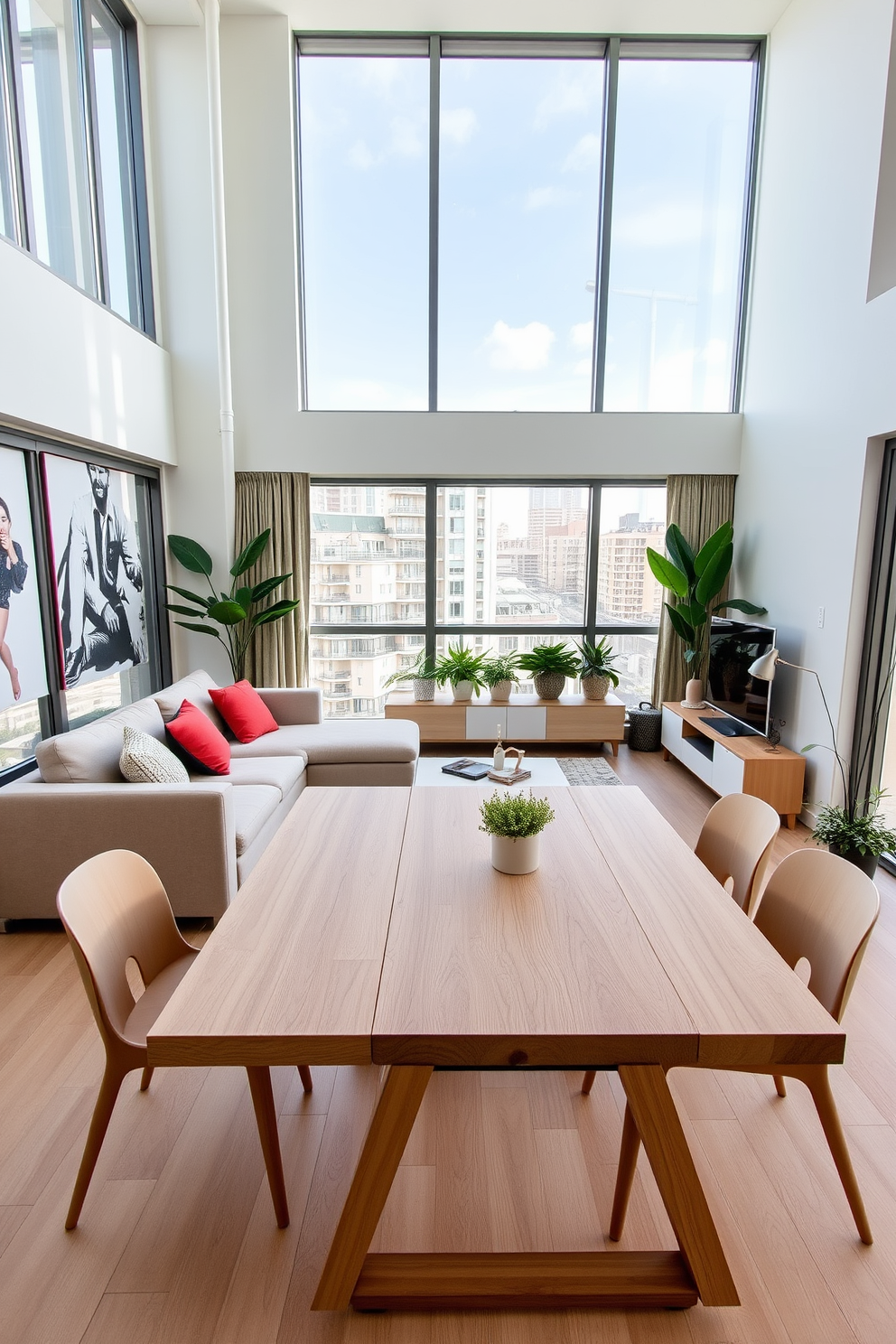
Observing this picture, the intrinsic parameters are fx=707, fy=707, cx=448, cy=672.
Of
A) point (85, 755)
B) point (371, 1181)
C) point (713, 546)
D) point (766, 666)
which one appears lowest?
point (371, 1181)

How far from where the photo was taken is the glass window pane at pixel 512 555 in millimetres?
5441

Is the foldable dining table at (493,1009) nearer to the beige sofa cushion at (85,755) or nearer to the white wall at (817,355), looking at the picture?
the beige sofa cushion at (85,755)

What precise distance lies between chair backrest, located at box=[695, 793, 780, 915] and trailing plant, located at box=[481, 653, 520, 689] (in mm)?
Answer: 2954

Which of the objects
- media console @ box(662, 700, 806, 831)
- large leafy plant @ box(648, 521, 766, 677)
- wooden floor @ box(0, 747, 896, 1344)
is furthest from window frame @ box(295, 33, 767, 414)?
wooden floor @ box(0, 747, 896, 1344)

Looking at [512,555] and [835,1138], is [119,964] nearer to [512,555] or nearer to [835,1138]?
[835,1138]

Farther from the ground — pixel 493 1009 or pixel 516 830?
pixel 516 830

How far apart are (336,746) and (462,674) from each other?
4.65 feet

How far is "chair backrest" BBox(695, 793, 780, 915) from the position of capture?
6.11 ft

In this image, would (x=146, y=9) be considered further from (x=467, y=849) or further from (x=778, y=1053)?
(x=778, y=1053)

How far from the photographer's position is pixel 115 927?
1625 millimetres

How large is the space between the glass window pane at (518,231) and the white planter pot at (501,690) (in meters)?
2.03

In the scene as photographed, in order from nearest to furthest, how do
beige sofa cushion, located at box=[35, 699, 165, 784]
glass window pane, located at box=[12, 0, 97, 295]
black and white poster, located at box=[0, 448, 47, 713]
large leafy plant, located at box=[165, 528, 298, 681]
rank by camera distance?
1. beige sofa cushion, located at box=[35, 699, 165, 784]
2. black and white poster, located at box=[0, 448, 47, 713]
3. glass window pane, located at box=[12, 0, 97, 295]
4. large leafy plant, located at box=[165, 528, 298, 681]

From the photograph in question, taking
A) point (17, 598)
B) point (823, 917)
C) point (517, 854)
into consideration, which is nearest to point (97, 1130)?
point (517, 854)

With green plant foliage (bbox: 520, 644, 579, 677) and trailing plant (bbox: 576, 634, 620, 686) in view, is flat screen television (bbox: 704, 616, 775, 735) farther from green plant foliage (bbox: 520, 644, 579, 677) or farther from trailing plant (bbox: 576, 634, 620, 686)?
green plant foliage (bbox: 520, 644, 579, 677)
